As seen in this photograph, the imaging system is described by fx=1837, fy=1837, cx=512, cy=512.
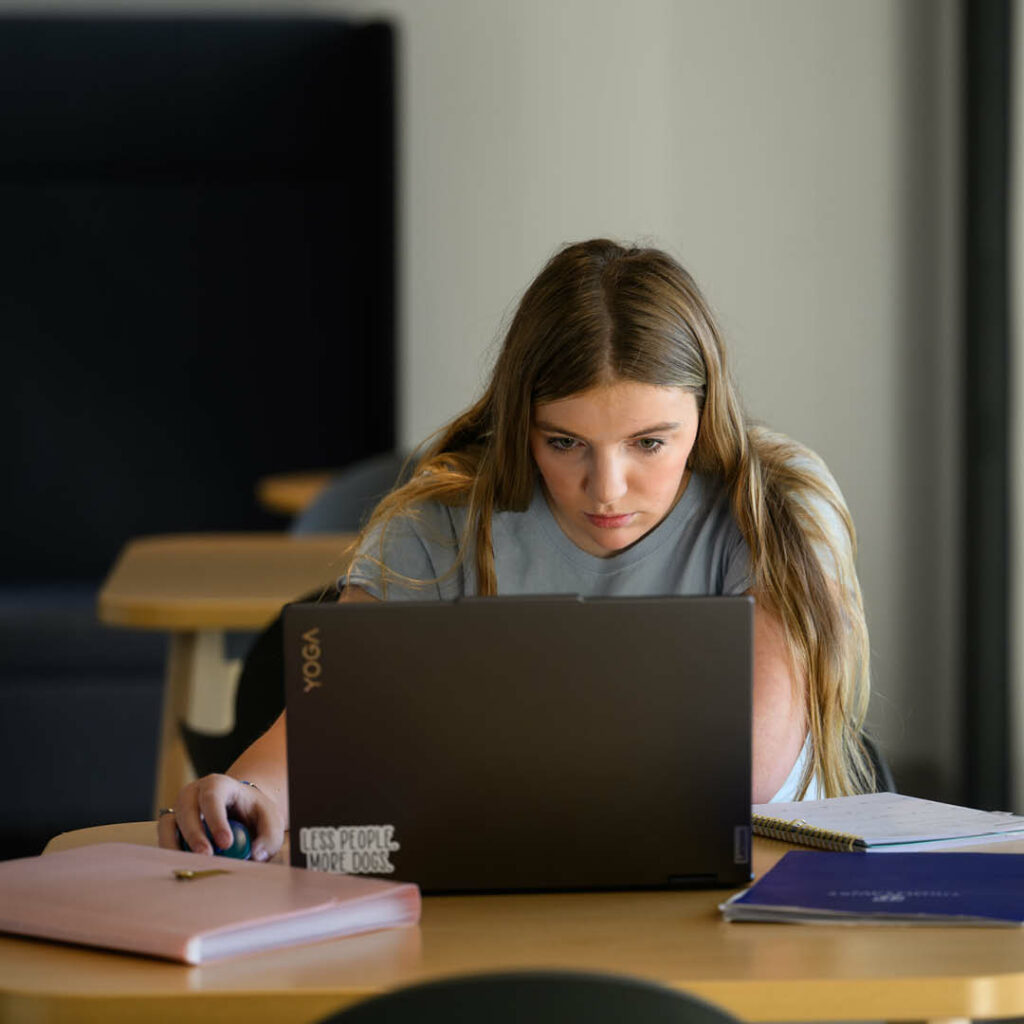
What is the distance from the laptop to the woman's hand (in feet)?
0.41

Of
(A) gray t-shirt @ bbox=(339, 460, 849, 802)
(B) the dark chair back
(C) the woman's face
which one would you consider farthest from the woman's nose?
(B) the dark chair back

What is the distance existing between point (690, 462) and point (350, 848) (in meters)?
0.75

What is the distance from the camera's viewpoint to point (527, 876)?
4.03 feet

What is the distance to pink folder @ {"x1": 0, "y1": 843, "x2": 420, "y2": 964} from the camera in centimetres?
Answer: 109

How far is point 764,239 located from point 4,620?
2.06 m

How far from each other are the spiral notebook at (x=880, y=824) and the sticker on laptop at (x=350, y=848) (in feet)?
1.04

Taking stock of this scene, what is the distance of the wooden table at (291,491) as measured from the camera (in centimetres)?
433

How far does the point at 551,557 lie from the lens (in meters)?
1.87

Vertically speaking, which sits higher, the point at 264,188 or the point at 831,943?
the point at 264,188

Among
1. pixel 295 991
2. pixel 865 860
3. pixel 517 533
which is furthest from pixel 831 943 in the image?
pixel 517 533

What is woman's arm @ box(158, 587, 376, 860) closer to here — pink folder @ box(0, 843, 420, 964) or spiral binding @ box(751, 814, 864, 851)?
pink folder @ box(0, 843, 420, 964)

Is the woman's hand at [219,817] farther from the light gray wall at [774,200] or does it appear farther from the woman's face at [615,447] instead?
the light gray wall at [774,200]

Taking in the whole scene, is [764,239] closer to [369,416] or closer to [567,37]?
[567,37]

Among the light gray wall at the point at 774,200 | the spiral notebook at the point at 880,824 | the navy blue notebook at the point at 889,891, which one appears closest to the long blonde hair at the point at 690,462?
the spiral notebook at the point at 880,824
